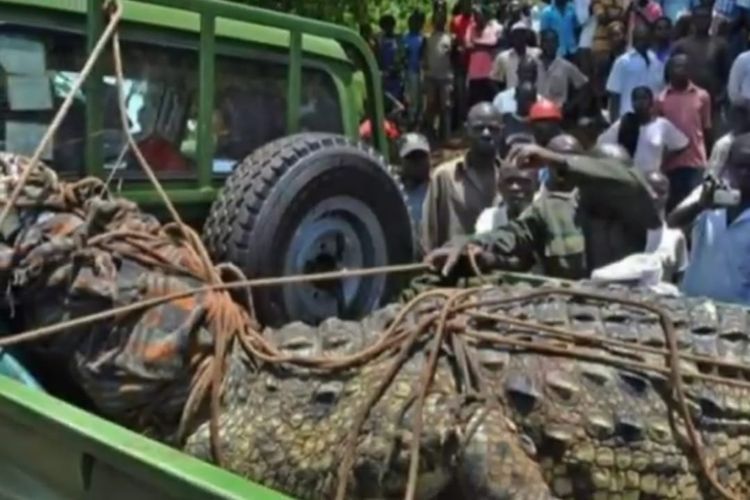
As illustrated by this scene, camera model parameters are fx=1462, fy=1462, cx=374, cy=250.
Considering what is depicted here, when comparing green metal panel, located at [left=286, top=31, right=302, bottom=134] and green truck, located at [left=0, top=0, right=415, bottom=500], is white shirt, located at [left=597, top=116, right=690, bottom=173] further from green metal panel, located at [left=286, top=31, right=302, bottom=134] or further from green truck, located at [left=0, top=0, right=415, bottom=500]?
green truck, located at [left=0, top=0, right=415, bottom=500]

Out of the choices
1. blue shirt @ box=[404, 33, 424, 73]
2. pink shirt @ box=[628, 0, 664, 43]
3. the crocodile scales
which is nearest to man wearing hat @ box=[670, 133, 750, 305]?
the crocodile scales

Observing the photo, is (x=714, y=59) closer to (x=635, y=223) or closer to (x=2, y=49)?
(x=635, y=223)

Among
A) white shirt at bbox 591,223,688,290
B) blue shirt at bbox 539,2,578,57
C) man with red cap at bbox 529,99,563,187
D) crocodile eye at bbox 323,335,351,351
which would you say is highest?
blue shirt at bbox 539,2,578,57

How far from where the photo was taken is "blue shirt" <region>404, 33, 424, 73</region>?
45.9 feet

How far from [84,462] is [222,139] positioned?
2208 millimetres

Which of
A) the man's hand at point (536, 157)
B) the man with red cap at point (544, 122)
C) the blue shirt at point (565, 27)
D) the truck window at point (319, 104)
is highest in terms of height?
the blue shirt at point (565, 27)

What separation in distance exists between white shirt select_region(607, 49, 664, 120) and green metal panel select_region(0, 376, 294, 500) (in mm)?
7630

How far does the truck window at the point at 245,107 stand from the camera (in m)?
4.66

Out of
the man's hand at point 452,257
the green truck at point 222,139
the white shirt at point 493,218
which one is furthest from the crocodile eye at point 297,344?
the white shirt at point 493,218

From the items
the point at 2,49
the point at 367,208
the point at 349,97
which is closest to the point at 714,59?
the point at 349,97

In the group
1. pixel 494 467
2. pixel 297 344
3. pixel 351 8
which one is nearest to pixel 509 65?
pixel 351 8

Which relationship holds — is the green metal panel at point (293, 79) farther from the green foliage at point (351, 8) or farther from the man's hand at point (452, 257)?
the green foliage at point (351, 8)

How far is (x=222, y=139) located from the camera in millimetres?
4691

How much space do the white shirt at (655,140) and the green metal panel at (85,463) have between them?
19.9 ft
